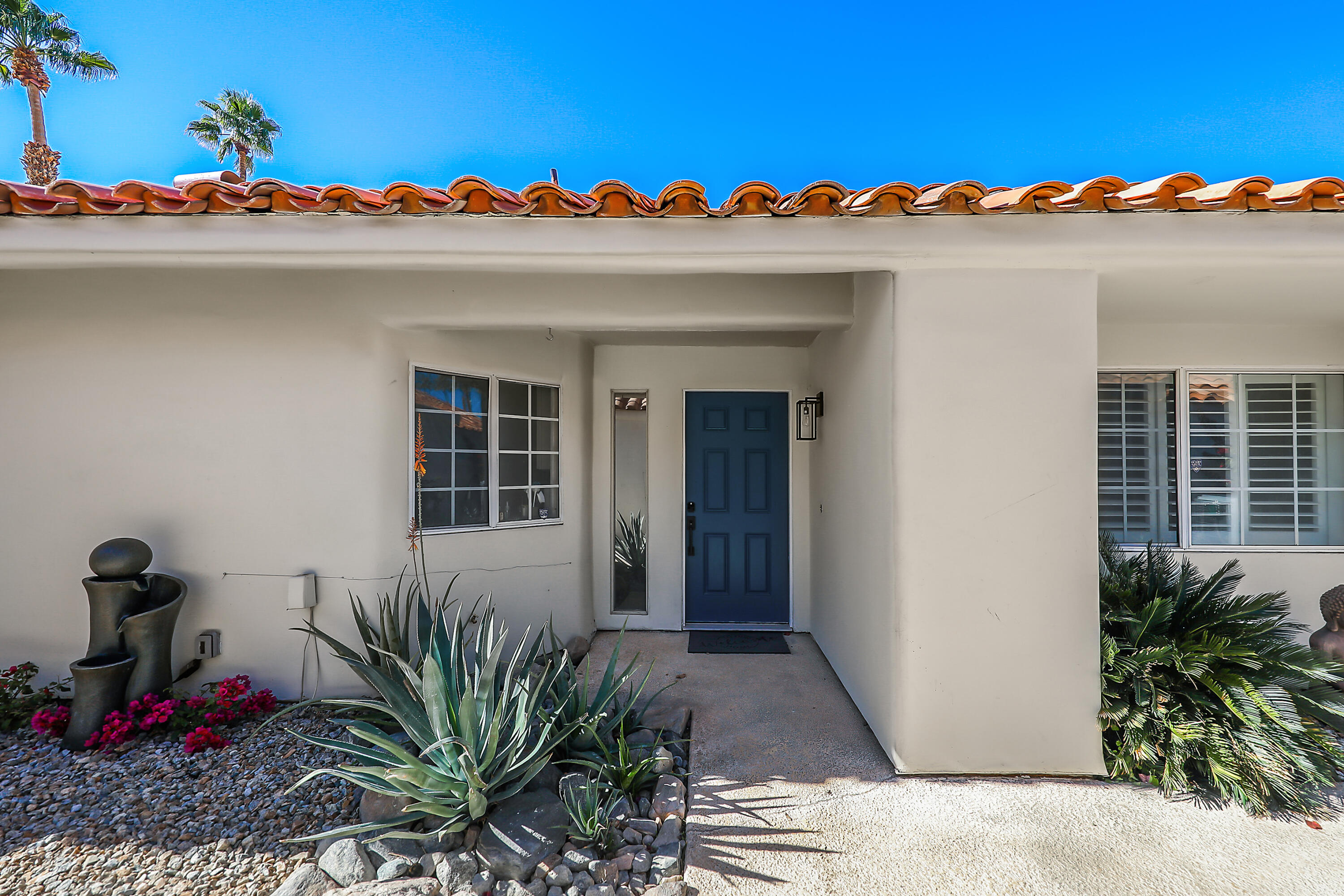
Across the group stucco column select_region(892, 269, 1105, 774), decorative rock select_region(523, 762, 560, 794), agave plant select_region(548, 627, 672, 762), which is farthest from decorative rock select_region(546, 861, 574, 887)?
stucco column select_region(892, 269, 1105, 774)

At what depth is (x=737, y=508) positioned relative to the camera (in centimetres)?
559

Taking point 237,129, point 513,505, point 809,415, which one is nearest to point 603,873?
point 513,505

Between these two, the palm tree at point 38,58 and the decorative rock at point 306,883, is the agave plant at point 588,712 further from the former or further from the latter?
the palm tree at point 38,58

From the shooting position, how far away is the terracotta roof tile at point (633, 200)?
2.57 m

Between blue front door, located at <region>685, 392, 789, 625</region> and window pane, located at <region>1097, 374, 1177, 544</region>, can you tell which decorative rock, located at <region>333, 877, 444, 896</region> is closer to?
blue front door, located at <region>685, 392, 789, 625</region>

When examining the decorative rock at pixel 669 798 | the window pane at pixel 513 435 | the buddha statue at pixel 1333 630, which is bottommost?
the decorative rock at pixel 669 798

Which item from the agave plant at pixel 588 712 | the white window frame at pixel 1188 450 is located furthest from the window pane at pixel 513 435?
the white window frame at pixel 1188 450

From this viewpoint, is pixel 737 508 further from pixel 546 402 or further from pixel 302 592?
pixel 302 592

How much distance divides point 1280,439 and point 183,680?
800 cm

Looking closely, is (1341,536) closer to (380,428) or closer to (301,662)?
(380,428)

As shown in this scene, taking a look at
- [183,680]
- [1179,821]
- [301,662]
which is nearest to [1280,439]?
[1179,821]

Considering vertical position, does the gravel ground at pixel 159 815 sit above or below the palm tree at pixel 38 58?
below

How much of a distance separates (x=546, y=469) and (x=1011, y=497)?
3413 millimetres

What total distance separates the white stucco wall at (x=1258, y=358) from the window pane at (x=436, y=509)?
16.4ft
